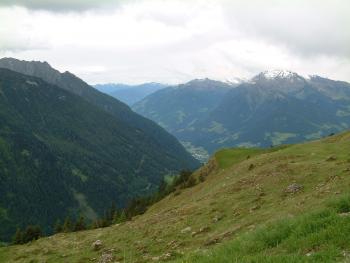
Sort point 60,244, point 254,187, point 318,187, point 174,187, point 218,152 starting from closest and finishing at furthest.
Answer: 1. point 318,187
2. point 254,187
3. point 60,244
4. point 218,152
5. point 174,187

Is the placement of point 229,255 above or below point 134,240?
above

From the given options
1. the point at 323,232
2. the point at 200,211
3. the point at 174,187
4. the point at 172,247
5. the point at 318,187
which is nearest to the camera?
the point at 323,232

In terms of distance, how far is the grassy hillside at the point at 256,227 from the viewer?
14195 mm

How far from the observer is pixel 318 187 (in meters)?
36.1

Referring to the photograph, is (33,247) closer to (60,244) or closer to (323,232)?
(60,244)

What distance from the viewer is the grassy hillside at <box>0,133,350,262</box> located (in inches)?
559

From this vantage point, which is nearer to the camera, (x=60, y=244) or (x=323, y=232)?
(x=323, y=232)

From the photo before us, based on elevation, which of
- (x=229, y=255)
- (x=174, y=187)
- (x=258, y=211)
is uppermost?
(x=229, y=255)

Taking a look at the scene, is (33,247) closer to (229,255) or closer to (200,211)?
(200,211)

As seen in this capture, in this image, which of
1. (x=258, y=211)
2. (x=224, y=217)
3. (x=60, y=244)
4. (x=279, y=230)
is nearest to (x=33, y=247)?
(x=60, y=244)

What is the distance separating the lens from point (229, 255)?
14.6 metres

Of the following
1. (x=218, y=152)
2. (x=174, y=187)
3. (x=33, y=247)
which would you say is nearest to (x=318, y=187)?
(x=33, y=247)

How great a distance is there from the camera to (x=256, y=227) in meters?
22.9

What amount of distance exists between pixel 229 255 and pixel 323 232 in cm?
292
